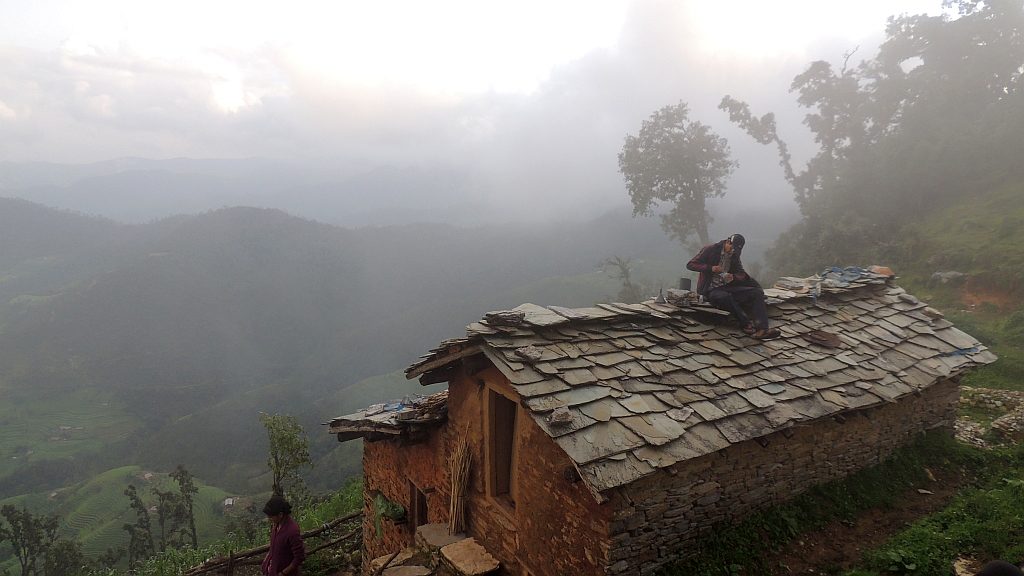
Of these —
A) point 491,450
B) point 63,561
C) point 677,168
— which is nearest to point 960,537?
point 491,450

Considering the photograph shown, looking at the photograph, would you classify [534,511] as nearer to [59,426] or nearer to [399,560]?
[399,560]

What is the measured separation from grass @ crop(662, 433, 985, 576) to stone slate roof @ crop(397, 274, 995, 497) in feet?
4.30

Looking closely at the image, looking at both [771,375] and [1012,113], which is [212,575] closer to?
[771,375]

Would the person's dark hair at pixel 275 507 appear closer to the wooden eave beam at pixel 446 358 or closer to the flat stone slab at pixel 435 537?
the flat stone slab at pixel 435 537

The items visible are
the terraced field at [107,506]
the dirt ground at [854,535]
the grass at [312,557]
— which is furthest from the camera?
the terraced field at [107,506]

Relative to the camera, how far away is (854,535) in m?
6.88

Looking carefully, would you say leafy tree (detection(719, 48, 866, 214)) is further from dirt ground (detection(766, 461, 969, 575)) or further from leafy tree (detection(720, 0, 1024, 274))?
dirt ground (detection(766, 461, 969, 575))

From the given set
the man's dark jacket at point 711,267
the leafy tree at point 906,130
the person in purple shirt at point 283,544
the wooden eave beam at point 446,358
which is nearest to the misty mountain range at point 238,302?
the leafy tree at point 906,130

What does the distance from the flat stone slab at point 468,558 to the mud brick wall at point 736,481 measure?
1992mm

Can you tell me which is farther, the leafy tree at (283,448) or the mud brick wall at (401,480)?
the leafy tree at (283,448)

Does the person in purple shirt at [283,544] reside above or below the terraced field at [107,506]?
above

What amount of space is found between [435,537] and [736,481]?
4.23 m

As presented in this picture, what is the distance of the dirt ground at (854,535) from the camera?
6246mm

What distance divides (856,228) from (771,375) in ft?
82.0
